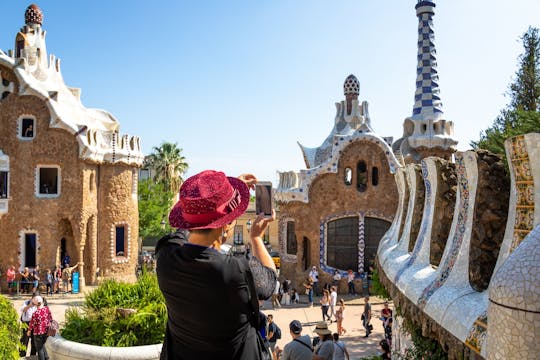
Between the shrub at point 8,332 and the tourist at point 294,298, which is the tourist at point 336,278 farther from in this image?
the shrub at point 8,332

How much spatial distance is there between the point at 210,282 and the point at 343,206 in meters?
18.0

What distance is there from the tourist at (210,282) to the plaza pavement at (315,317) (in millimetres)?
8646

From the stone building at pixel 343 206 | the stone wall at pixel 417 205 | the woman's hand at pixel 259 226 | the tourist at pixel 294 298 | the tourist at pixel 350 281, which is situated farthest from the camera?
the stone building at pixel 343 206

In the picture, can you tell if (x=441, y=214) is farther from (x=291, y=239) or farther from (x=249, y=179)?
(x=291, y=239)

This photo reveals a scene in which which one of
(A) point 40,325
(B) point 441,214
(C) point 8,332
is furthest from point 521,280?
(A) point 40,325

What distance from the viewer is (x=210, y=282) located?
2010 millimetres

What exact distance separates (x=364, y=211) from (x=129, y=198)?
31.2ft

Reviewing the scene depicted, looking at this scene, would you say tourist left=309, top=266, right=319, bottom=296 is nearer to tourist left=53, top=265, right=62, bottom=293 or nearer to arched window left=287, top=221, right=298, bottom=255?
arched window left=287, top=221, right=298, bottom=255

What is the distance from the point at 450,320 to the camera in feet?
11.8

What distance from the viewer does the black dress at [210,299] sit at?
6.61 feet

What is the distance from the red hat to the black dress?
11 cm

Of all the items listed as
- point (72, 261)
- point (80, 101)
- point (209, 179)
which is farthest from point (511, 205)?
point (80, 101)

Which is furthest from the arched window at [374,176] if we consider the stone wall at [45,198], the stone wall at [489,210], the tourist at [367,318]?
the stone wall at [489,210]

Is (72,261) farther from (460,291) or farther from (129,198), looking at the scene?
(460,291)
